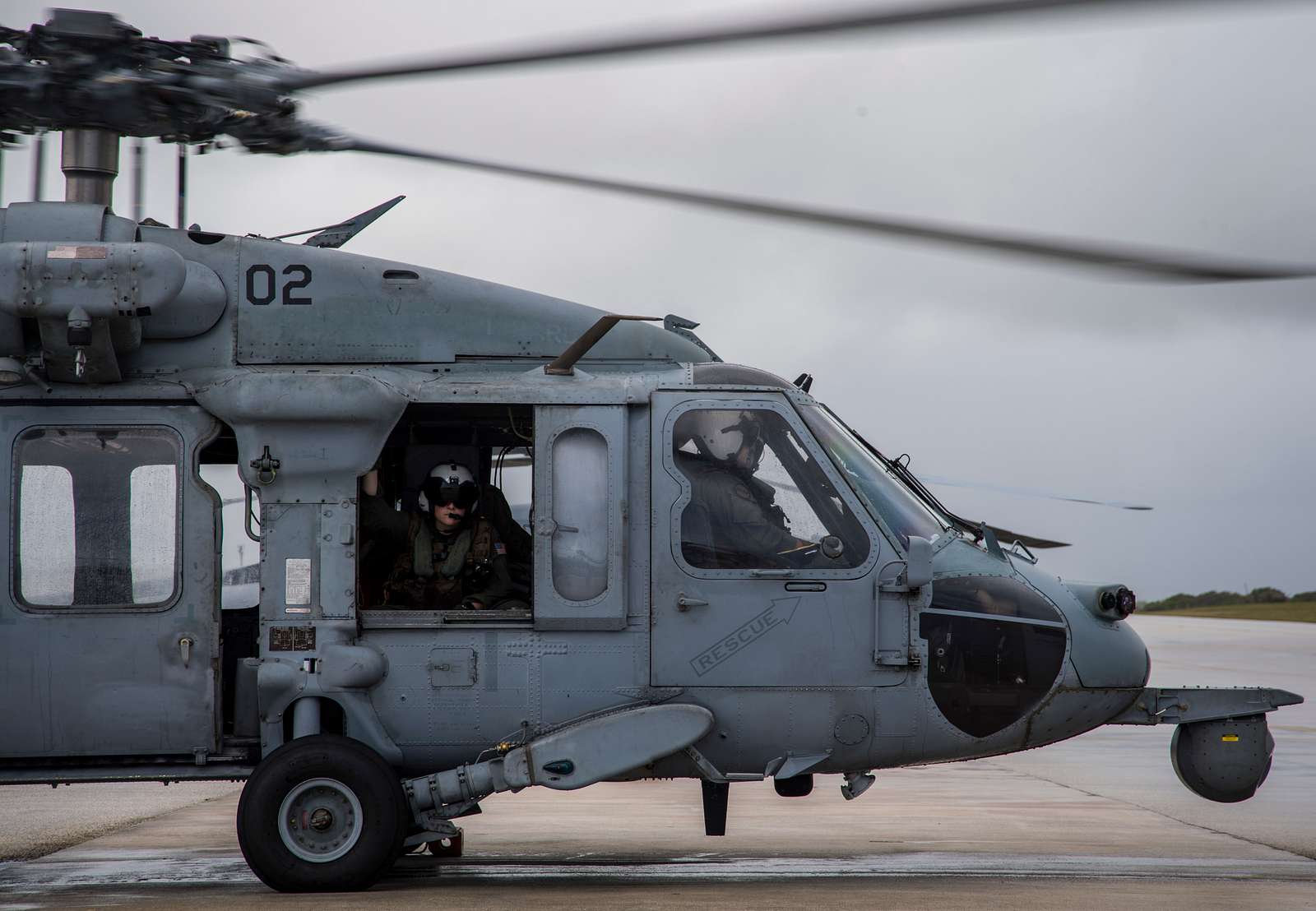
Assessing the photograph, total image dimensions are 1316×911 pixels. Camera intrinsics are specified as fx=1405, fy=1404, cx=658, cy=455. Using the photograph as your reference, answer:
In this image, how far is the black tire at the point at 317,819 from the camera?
7074 millimetres

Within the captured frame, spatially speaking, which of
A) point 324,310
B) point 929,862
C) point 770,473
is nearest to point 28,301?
point 324,310

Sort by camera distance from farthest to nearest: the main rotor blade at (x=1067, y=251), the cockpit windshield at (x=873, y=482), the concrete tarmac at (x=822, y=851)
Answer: the cockpit windshield at (x=873, y=482)
the concrete tarmac at (x=822, y=851)
the main rotor blade at (x=1067, y=251)

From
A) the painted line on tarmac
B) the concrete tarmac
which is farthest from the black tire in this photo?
the painted line on tarmac

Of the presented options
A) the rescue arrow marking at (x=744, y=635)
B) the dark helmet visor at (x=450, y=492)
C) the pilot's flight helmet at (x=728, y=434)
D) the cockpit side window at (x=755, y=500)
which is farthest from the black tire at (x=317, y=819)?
the pilot's flight helmet at (x=728, y=434)

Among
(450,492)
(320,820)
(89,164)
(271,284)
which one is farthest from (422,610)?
(89,164)

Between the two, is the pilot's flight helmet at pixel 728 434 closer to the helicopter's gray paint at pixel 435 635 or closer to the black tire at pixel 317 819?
the helicopter's gray paint at pixel 435 635

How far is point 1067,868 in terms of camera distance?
322 inches

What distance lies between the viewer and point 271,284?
796cm

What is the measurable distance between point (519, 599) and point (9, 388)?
2.98 metres

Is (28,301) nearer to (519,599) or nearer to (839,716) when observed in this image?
(519,599)

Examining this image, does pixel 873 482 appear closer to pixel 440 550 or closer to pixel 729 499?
pixel 729 499

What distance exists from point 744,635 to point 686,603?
0.36m

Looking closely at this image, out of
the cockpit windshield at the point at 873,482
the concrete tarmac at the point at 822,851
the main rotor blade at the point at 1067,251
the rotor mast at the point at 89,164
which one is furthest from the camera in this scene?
the cockpit windshield at the point at 873,482

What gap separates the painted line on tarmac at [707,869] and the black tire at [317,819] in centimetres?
85
